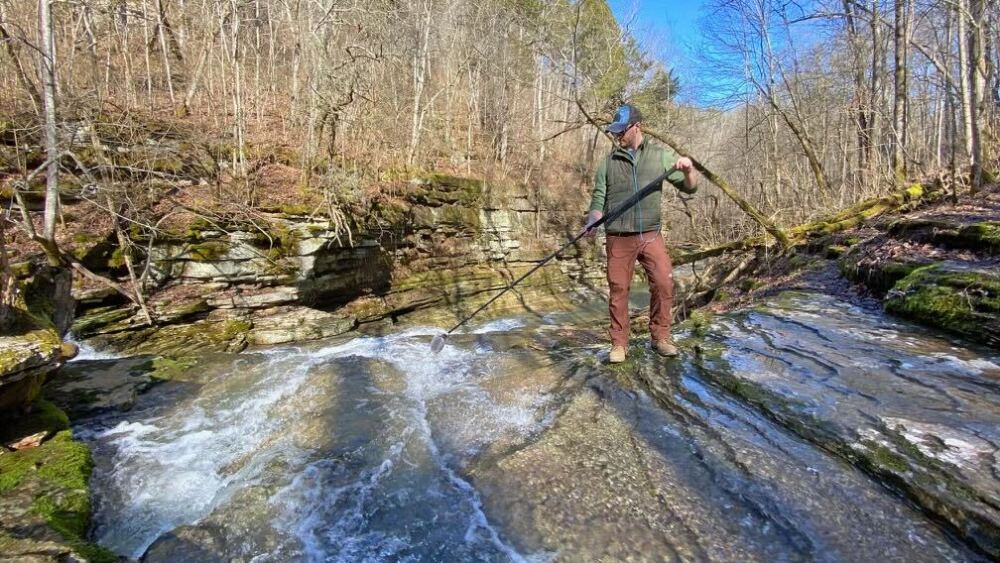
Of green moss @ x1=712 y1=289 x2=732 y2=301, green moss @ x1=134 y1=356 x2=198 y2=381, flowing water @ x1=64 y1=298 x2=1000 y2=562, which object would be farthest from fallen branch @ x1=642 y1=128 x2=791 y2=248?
green moss @ x1=134 y1=356 x2=198 y2=381

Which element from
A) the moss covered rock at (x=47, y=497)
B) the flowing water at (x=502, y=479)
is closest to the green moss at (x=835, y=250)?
the flowing water at (x=502, y=479)

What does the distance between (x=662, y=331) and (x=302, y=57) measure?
11.8 metres

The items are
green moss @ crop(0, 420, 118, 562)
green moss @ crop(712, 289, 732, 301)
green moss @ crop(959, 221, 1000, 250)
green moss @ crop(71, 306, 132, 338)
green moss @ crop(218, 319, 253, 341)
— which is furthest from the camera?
green moss @ crop(218, 319, 253, 341)

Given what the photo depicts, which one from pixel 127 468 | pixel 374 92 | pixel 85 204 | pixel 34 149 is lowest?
pixel 127 468

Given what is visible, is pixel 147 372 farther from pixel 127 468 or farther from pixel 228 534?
pixel 228 534

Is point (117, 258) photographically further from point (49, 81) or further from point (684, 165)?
point (684, 165)

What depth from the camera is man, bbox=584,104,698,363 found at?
4062 mm

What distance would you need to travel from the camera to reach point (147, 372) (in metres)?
6.36

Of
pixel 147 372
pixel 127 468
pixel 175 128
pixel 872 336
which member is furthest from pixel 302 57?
pixel 872 336

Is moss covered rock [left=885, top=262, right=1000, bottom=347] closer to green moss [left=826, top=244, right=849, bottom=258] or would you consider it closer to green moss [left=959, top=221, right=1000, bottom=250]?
green moss [left=959, top=221, right=1000, bottom=250]

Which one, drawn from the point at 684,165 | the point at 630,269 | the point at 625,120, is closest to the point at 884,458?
the point at 630,269

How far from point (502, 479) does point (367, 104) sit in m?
12.4

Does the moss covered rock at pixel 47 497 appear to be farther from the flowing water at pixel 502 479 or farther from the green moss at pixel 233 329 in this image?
the green moss at pixel 233 329

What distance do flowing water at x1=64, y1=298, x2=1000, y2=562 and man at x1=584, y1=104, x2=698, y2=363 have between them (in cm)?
72
